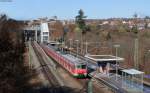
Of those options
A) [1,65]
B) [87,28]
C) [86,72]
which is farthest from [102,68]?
[87,28]

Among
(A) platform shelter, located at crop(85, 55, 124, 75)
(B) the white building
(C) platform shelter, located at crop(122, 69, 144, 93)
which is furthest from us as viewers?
(B) the white building

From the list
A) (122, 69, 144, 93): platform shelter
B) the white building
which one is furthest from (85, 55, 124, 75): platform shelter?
the white building

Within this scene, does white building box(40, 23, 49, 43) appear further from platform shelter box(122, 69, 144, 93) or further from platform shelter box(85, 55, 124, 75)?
platform shelter box(122, 69, 144, 93)

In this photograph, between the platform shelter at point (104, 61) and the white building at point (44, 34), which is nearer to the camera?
the platform shelter at point (104, 61)

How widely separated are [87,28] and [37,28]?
39.5 meters

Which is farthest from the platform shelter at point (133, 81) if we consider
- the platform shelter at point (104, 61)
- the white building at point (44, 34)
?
the white building at point (44, 34)

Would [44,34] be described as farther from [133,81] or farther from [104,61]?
[133,81]

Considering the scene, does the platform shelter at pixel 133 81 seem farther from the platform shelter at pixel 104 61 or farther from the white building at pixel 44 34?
the white building at pixel 44 34

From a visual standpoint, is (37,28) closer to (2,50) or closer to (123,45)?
(123,45)

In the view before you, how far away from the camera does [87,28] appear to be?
5325 inches

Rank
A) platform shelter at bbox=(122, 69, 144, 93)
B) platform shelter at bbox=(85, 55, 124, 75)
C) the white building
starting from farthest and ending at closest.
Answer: the white building
platform shelter at bbox=(85, 55, 124, 75)
platform shelter at bbox=(122, 69, 144, 93)

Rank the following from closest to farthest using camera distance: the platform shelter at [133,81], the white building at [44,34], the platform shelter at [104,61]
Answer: the platform shelter at [133,81], the platform shelter at [104,61], the white building at [44,34]

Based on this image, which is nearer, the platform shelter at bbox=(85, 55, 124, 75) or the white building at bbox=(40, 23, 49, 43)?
the platform shelter at bbox=(85, 55, 124, 75)

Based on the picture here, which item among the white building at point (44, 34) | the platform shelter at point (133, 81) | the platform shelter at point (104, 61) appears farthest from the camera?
the white building at point (44, 34)
